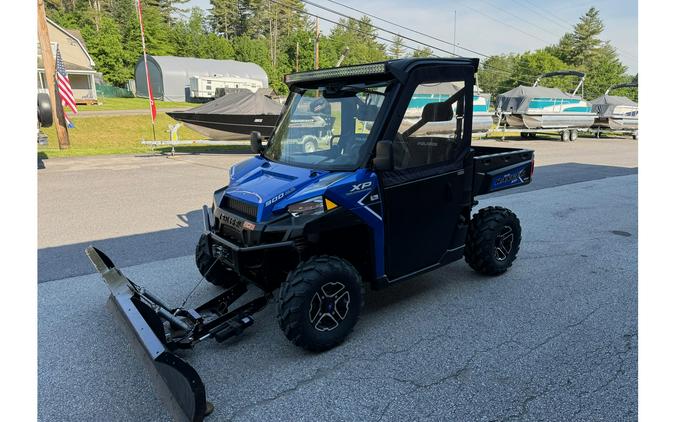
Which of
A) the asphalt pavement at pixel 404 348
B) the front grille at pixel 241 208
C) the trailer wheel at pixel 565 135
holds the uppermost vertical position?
the trailer wheel at pixel 565 135

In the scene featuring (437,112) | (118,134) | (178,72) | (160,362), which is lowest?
(160,362)

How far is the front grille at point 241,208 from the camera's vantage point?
322cm

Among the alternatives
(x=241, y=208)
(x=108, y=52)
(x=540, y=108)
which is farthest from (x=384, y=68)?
(x=108, y=52)

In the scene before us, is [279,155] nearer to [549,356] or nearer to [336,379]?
[336,379]

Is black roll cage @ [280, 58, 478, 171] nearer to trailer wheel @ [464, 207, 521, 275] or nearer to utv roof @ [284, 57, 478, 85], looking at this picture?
utv roof @ [284, 57, 478, 85]

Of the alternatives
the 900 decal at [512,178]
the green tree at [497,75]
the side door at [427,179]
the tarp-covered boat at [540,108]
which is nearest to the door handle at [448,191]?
the side door at [427,179]

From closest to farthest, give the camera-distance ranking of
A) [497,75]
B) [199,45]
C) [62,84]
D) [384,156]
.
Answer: [384,156] → [62,84] → [199,45] → [497,75]

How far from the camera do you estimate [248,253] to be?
3.25 metres

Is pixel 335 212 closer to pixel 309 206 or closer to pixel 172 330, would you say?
pixel 309 206

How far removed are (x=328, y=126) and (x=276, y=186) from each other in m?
0.77

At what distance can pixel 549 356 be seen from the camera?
3205mm

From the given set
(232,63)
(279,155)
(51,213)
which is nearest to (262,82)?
(232,63)

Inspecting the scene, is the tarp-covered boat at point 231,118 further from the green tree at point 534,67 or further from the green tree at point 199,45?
the green tree at point 534,67

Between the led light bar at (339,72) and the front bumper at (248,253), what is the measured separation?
1464mm
